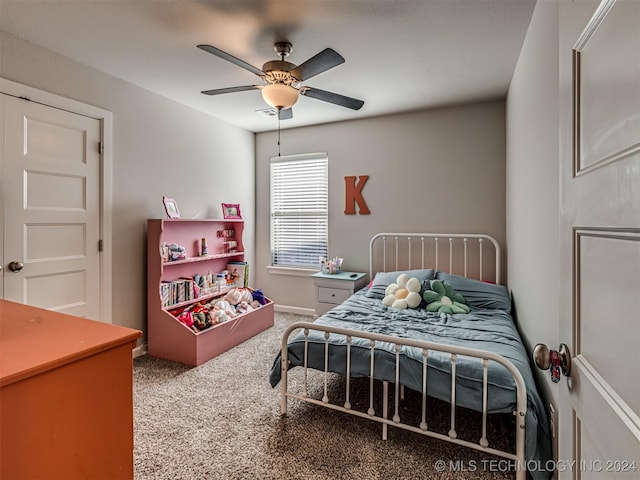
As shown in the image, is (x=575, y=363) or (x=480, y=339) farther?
(x=480, y=339)

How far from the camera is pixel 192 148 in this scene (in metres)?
3.57

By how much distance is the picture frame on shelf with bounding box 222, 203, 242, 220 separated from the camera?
12.8ft

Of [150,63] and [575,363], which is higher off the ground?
[150,63]

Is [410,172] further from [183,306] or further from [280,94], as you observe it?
[183,306]

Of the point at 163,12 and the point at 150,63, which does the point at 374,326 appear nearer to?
the point at 163,12

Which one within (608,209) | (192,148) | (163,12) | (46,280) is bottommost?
(46,280)

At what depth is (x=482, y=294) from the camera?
2791 mm

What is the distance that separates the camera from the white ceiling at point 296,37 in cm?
190

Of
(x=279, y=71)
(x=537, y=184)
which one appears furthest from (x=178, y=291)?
(x=537, y=184)

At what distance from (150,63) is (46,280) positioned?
1.86 metres

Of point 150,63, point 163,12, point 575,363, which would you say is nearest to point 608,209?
point 575,363

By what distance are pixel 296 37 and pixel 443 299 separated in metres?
2.29

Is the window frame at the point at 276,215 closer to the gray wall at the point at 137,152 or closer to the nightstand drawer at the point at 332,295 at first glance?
the nightstand drawer at the point at 332,295

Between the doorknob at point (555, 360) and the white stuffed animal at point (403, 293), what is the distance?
1.90 meters
